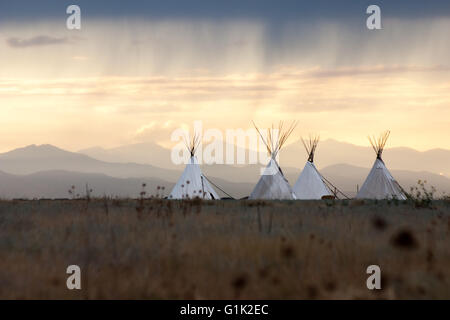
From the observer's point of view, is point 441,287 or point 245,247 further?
point 245,247

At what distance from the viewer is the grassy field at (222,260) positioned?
5.25 metres

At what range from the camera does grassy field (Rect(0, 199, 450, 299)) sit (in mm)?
5250

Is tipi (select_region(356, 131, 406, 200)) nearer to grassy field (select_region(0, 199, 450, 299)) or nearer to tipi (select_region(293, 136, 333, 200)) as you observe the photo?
tipi (select_region(293, 136, 333, 200))

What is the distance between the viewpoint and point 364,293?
16.9 feet

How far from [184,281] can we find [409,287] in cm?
202

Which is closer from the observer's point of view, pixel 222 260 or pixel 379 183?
pixel 222 260

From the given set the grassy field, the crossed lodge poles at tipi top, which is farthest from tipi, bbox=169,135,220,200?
the grassy field

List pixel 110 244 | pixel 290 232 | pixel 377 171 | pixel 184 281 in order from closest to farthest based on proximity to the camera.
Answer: pixel 184 281 < pixel 110 244 < pixel 290 232 < pixel 377 171

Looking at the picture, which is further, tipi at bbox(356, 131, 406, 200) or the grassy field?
tipi at bbox(356, 131, 406, 200)

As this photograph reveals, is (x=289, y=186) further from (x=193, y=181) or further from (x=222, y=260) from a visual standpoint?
(x=222, y=260)

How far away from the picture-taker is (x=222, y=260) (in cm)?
632

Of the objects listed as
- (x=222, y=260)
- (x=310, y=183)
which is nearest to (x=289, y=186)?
(x=310, y=183)
